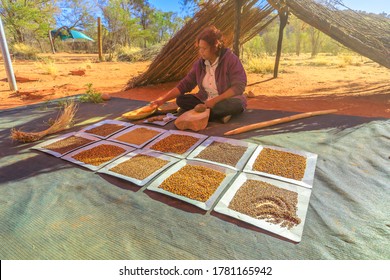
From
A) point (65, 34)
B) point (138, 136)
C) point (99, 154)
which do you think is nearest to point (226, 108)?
point (138, 136)

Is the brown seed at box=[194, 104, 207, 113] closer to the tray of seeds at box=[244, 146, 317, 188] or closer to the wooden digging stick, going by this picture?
the wooden digging stick

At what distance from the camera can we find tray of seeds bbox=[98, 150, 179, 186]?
1488 millimetres

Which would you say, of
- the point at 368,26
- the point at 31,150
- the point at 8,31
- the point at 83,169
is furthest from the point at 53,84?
the point at 8,31

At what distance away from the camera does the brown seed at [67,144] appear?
6.26ft

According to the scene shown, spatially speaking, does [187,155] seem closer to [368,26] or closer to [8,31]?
[368,26]

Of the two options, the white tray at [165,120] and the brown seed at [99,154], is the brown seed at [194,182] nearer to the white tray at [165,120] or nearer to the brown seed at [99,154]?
the brown seed at [99,154]

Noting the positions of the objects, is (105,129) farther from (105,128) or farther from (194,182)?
(194,182)

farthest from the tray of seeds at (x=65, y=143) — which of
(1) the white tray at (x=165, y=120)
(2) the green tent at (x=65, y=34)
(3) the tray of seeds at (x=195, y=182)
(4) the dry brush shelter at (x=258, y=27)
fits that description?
(2) the green tent at (x=65, y=34)

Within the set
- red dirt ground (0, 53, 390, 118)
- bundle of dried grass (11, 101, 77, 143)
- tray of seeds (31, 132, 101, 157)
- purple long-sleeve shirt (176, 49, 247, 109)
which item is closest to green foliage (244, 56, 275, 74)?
red dirt ground (0, 53, 390, 118)

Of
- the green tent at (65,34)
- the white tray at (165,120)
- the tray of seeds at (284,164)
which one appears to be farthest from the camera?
the green tent at (65,34)

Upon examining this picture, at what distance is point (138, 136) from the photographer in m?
2.16

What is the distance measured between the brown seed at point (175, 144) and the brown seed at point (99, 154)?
296 millimetres

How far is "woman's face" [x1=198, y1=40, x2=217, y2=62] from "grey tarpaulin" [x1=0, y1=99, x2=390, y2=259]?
131 centimetres

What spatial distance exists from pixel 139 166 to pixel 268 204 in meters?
0.88
